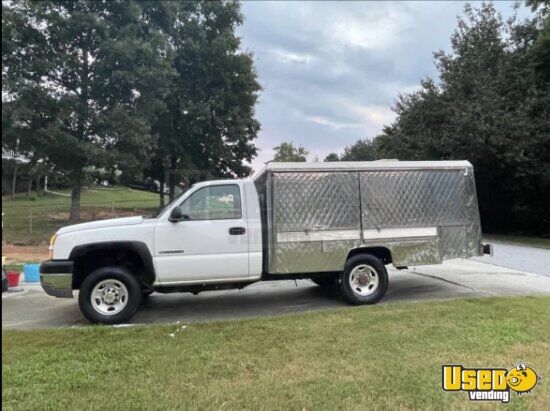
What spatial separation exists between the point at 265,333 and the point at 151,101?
14.8 metres

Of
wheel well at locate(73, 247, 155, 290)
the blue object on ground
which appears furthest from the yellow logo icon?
the blue object on ground

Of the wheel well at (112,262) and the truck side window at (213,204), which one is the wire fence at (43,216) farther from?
the truck side window at (213,204)

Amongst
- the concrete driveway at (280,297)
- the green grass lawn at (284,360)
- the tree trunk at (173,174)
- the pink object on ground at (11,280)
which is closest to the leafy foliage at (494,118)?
the tree trunk at (173,174)

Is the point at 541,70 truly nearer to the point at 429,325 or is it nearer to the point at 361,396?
the point at 429,325

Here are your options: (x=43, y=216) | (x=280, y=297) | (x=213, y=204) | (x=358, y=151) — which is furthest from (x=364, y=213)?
(x=358, y=151)

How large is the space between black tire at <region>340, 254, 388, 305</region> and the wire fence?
3126 mm

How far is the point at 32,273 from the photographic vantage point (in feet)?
19.3

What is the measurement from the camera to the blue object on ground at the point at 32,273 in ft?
17.9

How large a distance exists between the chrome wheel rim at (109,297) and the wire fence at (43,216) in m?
0.94

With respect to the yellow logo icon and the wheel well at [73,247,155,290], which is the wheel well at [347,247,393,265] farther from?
the yellow logo icon

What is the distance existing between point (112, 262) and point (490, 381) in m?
4.90

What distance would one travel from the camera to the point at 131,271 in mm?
6609

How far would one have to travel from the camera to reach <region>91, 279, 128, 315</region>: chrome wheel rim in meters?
6.28

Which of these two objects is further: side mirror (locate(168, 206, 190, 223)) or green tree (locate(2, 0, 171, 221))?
green tree (locate(2, 0, 171, 221))
